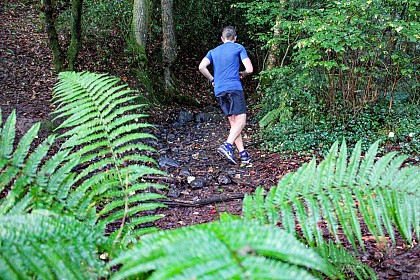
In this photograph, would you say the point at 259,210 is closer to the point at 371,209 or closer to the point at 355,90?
the point at 371,209

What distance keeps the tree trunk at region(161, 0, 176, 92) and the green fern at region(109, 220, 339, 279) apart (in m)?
7.95

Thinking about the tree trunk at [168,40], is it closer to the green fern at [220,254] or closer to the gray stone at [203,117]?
the gray stone at [203,117]

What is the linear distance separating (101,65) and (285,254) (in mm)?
7978

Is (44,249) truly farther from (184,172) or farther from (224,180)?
(184,172)

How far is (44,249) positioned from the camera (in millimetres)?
999

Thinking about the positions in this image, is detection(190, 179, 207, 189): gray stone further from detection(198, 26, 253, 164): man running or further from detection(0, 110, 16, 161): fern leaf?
detection(0, 110, 16, 161): fern leaf

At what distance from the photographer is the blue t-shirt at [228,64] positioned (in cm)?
507

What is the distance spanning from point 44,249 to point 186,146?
17.3ft

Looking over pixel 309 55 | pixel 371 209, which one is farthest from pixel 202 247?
pixel 309 55

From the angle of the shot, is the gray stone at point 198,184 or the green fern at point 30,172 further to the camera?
the gray stone at point 198,184

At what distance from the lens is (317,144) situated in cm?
548

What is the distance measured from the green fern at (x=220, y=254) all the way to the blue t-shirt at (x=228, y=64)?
4272 millimetres

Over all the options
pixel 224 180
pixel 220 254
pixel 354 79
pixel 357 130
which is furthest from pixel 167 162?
pixel 220 254

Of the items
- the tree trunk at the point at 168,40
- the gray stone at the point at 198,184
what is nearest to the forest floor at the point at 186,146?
the gray stone at the point at 198,184
